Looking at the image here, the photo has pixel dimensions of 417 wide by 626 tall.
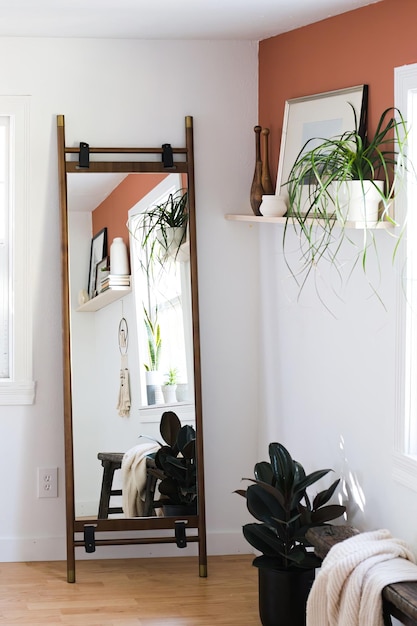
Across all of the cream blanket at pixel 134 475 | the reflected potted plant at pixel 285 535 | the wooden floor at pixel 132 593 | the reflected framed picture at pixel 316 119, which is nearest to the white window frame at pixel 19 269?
the cream blanket at pixel 134 475

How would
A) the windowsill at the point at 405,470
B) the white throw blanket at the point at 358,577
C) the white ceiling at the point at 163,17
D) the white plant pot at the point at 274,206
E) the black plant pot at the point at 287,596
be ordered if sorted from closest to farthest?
the white throw blanket at the point at 358,577 → the windowsill at the point at 405,470 → the black plant pot at the point at 287,596 → the white ceiling at the point at 163,17 → the white plant pot at the point at 274,206

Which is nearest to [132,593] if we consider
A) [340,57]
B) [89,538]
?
[89,538]

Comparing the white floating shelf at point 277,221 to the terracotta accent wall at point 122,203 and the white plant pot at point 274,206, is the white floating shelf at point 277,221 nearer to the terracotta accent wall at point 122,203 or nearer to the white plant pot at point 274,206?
the white plant pot at point 274,206

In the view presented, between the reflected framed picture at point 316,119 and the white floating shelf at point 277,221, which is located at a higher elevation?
the reflected framed picture at point 316,119

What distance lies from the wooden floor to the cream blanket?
1.06ft

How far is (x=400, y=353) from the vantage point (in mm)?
3045

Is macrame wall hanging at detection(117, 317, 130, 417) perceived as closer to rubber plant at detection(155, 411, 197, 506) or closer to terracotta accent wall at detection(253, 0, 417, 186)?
rubber plant at detection(155, 411, 197, 506)

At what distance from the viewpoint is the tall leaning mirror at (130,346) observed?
4086mm

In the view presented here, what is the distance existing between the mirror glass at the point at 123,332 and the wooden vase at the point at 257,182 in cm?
36

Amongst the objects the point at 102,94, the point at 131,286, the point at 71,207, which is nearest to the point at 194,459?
the point at 131,286

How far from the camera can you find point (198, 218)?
169 inches

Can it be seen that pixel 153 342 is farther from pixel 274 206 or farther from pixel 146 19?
pixel 146 19

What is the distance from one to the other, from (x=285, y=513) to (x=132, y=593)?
0.85 m

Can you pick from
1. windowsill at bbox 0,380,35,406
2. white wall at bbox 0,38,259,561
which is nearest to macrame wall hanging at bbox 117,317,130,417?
white wall at bbox 0,38,259,561
